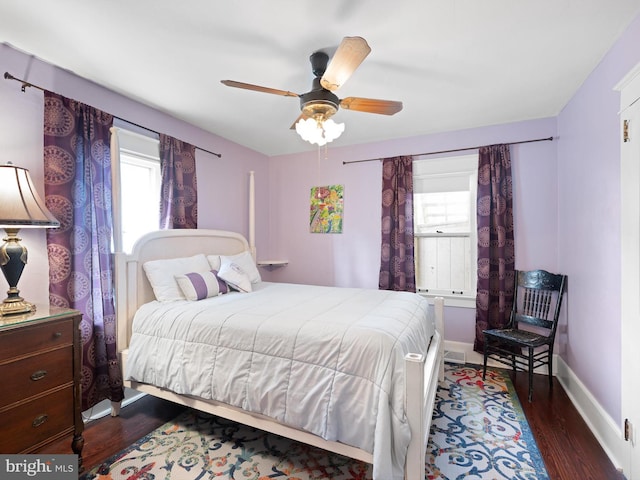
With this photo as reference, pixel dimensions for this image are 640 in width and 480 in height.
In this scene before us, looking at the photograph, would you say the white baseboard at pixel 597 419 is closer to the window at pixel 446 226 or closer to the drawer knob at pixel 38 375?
the window at pixel 446 226

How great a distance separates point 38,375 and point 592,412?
345 cm

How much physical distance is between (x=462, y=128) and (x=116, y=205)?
134 inches

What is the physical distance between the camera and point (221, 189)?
3637mm

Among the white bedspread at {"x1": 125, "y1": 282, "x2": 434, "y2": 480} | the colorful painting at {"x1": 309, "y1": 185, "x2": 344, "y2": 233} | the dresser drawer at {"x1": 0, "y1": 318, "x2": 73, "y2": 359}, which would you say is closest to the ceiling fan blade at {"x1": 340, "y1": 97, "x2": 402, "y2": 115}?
the white bedspread at {"x1": 125, "y1": 282, "x2": 434, "y2": 480}

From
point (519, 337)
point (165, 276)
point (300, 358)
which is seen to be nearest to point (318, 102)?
point (300, 358)

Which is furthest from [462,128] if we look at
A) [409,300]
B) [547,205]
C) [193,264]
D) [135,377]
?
[135,377]

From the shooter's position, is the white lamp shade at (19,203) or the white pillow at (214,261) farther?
the white pillow at (214,261)

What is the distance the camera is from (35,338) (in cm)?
162

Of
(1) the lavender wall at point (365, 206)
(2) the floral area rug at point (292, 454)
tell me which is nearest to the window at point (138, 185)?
(2) the floral area rug at point (292, 454)

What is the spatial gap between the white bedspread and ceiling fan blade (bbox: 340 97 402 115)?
1.33m

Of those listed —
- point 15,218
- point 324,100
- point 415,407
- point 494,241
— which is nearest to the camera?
point 415,407

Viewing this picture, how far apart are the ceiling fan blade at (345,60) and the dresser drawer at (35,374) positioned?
6.99ft

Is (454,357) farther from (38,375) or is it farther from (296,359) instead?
(38,375)

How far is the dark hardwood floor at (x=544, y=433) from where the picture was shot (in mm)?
1801
